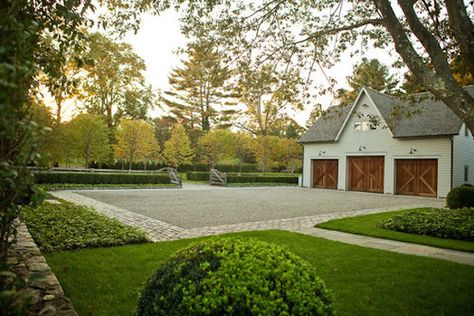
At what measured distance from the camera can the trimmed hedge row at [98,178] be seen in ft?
59.8

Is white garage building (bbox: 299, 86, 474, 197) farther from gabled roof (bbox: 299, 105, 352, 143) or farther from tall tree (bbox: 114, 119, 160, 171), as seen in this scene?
tall tree (bbox: 114, 119, 160, 171)

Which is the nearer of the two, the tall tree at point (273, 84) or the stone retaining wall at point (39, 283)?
the stone retaining wall at point (39, 283)

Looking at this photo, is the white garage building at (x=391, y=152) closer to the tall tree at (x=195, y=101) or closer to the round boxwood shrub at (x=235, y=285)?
the round boxwood shrub at (x=235, y=285)

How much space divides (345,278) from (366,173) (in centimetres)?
1946

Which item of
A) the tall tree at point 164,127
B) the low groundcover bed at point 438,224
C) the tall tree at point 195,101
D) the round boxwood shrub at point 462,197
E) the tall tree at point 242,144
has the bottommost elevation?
the low groundcover bed at point 438,224

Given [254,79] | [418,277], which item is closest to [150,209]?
[254,79]

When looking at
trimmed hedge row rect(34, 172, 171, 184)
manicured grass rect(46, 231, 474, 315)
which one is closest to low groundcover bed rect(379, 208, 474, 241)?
manicured grass rect(46, 231, 474, 315)

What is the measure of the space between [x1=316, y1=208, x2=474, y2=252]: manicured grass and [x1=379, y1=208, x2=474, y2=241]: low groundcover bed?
0.85 feet

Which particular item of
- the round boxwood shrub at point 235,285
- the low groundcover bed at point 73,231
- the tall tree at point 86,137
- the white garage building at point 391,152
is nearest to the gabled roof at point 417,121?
the white garage building at point 391,152

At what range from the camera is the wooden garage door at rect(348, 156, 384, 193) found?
22125 mm

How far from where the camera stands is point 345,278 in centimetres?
482

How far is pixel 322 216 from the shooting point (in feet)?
35.6

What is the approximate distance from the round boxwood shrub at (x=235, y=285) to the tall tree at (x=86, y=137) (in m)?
23.1

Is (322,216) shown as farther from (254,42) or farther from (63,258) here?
(63,258)
